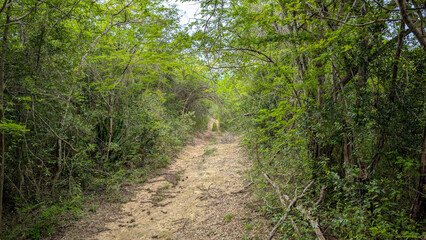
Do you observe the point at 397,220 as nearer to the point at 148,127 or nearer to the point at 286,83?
the point at 286,83

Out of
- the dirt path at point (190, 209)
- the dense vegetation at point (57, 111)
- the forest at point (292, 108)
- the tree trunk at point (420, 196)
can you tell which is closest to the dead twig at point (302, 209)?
the forest at point (292, 108)

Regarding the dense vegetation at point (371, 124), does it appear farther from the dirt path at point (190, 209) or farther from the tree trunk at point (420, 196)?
the dirt path at point (190, 209)

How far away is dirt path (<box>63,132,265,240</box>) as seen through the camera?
3.96 metres

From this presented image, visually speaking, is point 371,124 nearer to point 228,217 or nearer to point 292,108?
point 292,108

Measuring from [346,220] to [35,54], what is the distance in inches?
196

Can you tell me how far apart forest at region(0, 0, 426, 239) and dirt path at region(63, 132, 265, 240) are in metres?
0.54

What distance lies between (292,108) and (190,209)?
3.06 metres

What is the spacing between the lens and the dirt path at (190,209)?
3963 millimetres

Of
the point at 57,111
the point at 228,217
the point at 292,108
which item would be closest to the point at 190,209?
the point at 228,217

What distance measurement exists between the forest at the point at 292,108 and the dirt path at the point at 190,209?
1.77 feet

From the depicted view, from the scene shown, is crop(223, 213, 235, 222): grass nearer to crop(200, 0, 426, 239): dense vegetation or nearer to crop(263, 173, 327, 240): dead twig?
crop(263, 173, 327, 240): dead twig

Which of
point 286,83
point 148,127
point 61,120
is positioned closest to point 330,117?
point 286,83

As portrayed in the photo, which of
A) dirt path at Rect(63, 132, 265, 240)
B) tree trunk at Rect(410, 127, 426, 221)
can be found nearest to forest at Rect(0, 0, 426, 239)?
tree trunk at Rect(410, 127, 426, 221)

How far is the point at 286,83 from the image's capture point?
3.98 metres
